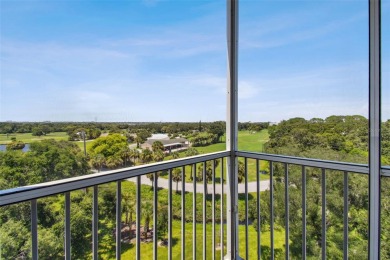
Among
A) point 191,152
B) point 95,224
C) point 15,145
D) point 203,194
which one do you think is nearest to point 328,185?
point 203,194

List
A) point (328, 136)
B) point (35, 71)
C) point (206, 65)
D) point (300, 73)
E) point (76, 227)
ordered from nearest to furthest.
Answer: point (35, 71) → point (76, 227) → point (328, 136) → point (300, 73) → point (206, 65)

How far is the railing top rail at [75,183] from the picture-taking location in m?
1.05

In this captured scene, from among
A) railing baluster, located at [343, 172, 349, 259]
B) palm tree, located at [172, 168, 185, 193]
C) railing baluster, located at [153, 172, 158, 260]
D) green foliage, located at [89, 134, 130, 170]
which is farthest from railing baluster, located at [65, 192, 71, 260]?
railing baluster, located at [343, 172, 349, 259]

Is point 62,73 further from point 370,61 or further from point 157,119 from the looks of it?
point 370,61

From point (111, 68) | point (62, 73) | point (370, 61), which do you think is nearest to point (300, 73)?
point (370, 61)

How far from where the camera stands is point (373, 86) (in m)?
1.48

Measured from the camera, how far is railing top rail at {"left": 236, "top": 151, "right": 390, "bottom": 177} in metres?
1.55

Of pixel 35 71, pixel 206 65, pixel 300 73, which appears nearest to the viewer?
pixel 35 71

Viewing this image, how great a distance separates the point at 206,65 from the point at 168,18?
534 millimetres

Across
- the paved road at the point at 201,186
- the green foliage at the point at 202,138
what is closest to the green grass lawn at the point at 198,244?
the paved road at the point at 201,186

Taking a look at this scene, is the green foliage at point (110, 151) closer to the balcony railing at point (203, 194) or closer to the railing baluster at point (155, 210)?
the balcony railing at point (203, 194)

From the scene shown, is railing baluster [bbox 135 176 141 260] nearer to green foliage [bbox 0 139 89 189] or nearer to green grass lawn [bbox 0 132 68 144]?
green foliage [bbox 0 139 89 189]

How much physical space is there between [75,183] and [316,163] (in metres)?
1.66

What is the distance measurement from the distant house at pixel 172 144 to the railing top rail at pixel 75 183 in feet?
0.37
